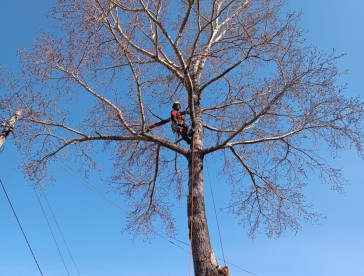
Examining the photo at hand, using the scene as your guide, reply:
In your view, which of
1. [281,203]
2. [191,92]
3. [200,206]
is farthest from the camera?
[281,203]

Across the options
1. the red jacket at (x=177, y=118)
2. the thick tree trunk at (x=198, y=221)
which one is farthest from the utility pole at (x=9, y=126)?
the thick tree trunk at (x=198, y=221)

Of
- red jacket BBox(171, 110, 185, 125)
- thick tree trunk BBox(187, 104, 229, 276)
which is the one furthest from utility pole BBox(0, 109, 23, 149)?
thick tree trunk BBox(187, 104, 229, 276)

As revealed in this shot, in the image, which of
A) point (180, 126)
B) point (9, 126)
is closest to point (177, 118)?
point (180, 126)

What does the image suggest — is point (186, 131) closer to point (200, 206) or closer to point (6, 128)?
point (200, 206)

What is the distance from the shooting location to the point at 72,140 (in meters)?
6.39

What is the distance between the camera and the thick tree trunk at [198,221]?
4.57 meters

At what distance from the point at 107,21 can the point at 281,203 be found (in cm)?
401

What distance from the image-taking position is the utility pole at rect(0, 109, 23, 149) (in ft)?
20.9

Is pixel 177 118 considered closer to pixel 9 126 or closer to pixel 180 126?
pixel 180 126

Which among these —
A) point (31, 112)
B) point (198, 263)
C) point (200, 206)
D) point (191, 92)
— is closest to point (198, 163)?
point (200, 206)

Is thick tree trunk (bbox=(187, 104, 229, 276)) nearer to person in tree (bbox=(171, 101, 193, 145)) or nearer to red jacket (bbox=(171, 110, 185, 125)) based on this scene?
person in tree (bbox=(171, 101, 193, 145))

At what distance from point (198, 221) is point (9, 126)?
3881mm

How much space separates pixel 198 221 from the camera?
198 inches

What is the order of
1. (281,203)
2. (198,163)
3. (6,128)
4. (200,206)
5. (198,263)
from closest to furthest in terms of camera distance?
(198,263) < (200,206) < (198,163) < (281,203) < (6,128)
